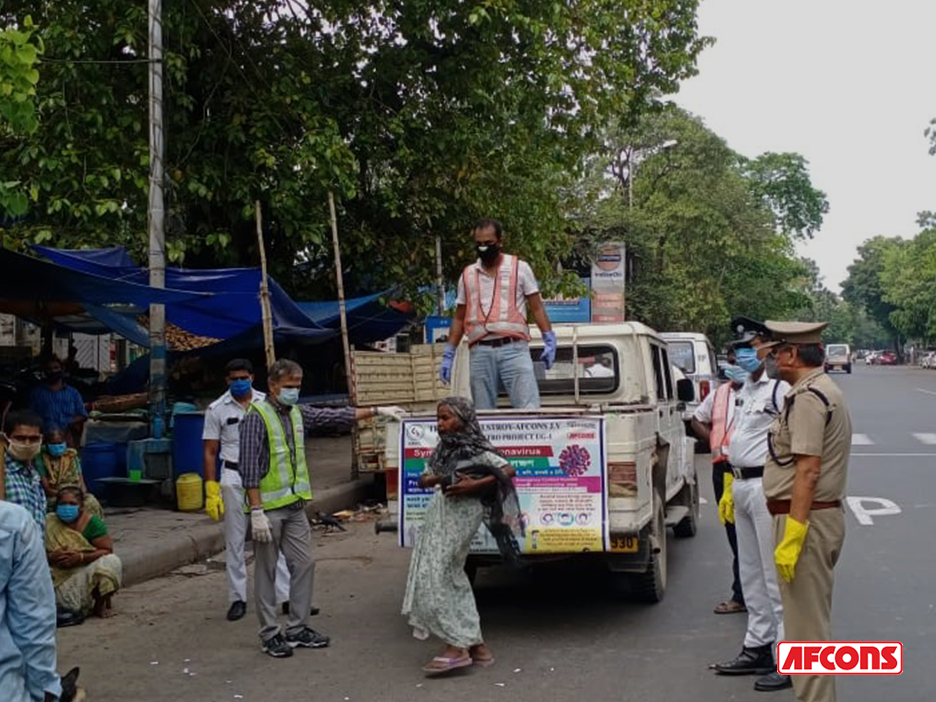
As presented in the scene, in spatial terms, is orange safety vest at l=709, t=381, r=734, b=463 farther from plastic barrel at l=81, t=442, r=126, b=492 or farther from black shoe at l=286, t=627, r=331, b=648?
plastic barrel at l=81, t=442, r=126, b=492

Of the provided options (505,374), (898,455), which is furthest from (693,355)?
(505,374)

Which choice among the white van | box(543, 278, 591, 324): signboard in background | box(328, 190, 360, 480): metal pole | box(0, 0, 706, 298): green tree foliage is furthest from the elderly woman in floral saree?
box(543, 278, 591, 324): signboard in background

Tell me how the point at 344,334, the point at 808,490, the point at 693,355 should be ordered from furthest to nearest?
1. the point at 693,355
2. the point at 344,334
3. the point at 808,490

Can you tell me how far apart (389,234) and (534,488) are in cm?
1117

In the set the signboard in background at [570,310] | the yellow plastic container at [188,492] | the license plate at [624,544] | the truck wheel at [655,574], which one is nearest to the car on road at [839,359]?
the signboard in background at [570,310]

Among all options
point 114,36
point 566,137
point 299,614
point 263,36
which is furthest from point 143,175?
point 299,614

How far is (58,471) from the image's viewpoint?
770 centimetres

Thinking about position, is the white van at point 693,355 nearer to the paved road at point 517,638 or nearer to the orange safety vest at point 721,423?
the paved road at point 517,638

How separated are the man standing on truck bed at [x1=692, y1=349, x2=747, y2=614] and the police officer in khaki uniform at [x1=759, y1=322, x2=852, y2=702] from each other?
1506 millimetres

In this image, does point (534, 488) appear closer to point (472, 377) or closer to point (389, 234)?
point (472, 377)

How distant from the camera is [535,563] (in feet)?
21.6

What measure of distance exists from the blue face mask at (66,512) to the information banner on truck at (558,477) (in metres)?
2.64

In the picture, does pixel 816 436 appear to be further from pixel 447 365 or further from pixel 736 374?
pixel 447 365

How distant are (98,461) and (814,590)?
9113mm
